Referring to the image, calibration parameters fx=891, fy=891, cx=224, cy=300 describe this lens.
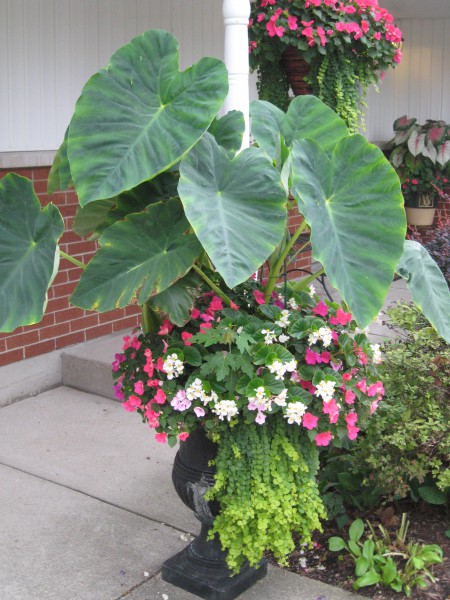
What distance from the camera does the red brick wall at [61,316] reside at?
491 cm

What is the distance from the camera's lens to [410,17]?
8953 millimetres

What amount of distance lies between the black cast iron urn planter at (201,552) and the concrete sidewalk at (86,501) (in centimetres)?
5

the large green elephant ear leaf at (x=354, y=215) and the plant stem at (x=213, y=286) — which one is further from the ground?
the large green elephant ear leaf at (x=354, y=215)

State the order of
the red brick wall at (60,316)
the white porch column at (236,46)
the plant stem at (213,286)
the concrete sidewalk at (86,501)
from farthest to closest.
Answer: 1. the red brick wall at (60,316)
2. the white porch column at (236,46)
3. the concrete sidewalk at (86,501)
4. the plant stem at (213,286)

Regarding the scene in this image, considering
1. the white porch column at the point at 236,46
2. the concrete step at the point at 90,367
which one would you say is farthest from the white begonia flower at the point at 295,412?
the concrete step at the point at 90,367

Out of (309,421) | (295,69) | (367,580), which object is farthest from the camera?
(295,69)

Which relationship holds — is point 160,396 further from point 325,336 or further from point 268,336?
point 325,336

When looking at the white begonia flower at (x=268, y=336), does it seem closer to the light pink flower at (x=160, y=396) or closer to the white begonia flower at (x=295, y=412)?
the white begonia flower at (x=295, y=412)

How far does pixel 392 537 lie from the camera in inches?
132

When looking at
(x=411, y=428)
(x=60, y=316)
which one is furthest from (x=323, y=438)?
(x=60, y=316)

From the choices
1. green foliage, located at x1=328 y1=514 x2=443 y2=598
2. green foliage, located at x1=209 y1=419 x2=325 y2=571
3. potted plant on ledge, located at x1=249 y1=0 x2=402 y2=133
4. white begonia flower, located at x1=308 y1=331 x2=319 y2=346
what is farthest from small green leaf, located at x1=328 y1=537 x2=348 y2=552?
potted plant on ledge, located at x1=249 y1=0 x2=402 y2=133

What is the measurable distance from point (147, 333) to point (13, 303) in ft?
1.59

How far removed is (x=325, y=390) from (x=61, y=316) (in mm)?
2809

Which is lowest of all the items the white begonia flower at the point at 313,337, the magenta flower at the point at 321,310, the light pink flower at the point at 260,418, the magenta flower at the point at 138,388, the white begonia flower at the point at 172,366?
the light pink flower at the point at 260,418
